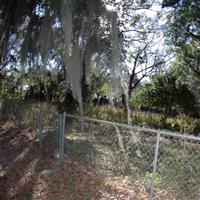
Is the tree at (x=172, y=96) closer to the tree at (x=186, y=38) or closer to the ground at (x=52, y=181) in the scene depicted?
the tree at (x=186, y=38)

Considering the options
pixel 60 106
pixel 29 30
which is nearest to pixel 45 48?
pixel 29 30

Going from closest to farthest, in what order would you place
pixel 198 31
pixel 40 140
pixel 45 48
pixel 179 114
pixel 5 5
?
pixel 45 48, pixel 5 5, pixel 40 140, pixel 198 31, pixel 179 114

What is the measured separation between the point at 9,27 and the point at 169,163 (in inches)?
112

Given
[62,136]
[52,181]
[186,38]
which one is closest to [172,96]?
[186,38]

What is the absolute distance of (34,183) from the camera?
4742 millimetres

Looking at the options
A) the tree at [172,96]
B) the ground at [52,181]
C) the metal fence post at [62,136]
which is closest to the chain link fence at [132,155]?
the metal fence post at [62,136]

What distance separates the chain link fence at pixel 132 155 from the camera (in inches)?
167

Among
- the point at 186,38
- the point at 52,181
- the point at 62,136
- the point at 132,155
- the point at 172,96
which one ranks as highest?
the point at 186,38

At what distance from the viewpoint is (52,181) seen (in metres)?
4.72

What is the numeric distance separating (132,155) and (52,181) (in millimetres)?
1178

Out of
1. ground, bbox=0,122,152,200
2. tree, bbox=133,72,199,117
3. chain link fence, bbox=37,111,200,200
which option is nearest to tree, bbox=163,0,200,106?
tree, bbox=133,72,199,117

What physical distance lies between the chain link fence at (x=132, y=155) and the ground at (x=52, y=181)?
0.40 ft

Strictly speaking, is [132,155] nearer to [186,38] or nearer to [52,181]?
[52,181]

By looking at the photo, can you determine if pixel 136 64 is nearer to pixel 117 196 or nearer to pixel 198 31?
pixel 198 31
